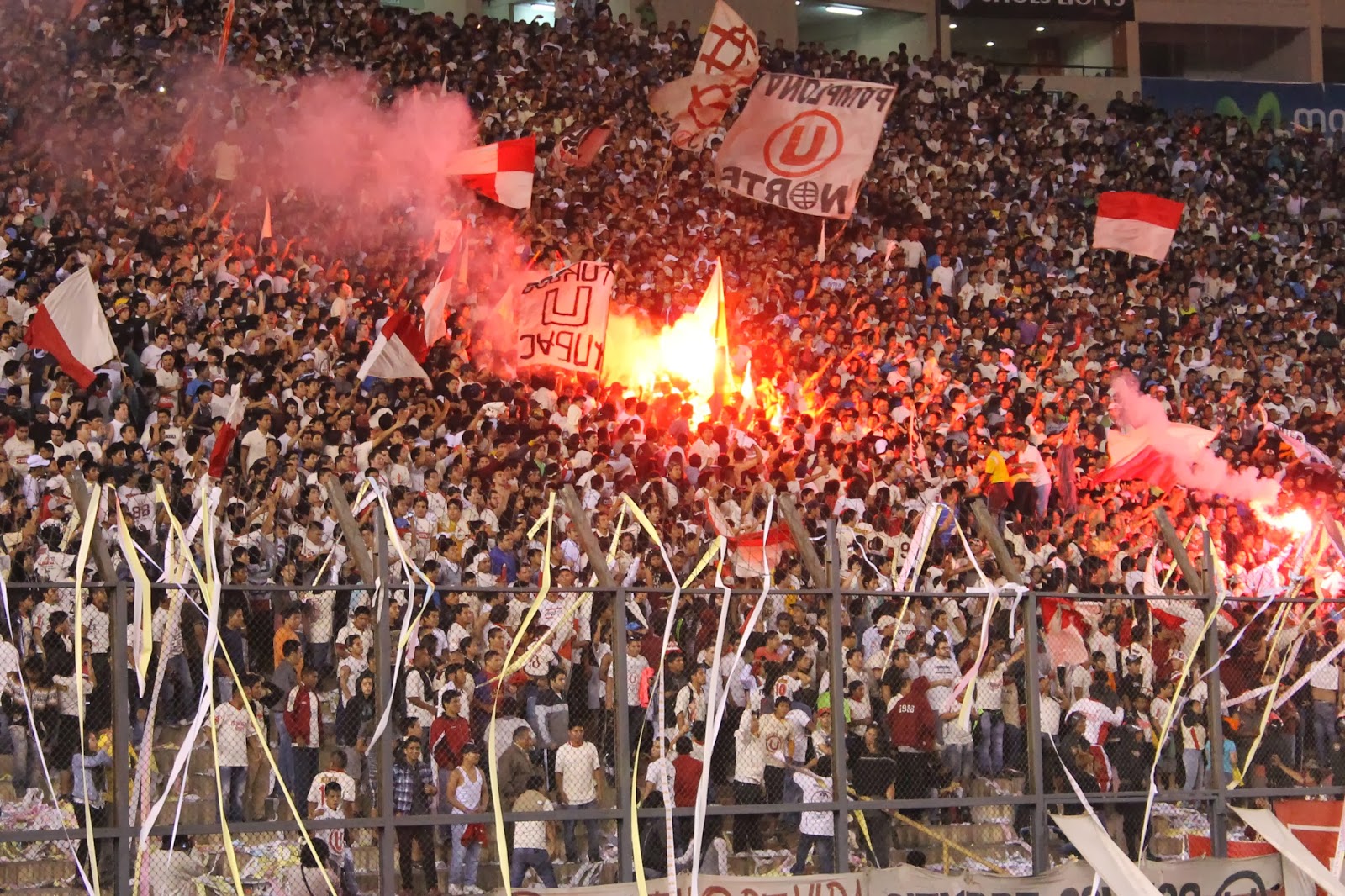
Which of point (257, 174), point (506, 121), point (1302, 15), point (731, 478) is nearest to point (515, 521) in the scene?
point (731, 478)

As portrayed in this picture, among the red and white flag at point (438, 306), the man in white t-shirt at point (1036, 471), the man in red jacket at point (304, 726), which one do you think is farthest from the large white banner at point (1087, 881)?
the red and white flag at point (438, 306)

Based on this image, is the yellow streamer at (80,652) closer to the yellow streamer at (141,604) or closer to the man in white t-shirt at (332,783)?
the yellow streamer at (141,604)

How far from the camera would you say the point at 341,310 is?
17828 mm

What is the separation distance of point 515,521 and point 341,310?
401 cm

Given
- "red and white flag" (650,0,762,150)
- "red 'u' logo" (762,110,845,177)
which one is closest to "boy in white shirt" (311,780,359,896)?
"red 'u' logo" (762,110,845,177)

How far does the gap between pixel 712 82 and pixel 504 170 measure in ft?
12.9

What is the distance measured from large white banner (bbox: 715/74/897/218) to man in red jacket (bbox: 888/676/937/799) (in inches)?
474

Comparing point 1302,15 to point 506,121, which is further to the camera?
point 1302,15

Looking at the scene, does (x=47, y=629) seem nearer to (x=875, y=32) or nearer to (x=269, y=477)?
(x=269, y=477)

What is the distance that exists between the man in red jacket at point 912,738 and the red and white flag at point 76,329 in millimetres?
7173

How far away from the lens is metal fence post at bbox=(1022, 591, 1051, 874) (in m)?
10.6

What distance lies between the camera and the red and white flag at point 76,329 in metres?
14.9

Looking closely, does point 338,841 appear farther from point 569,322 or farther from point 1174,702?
point 569,322

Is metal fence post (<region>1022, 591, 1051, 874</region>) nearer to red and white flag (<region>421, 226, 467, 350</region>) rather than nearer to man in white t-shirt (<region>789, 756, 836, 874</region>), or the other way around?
man in white t-shirt (<region>789, 756, 836, 874</region>)
